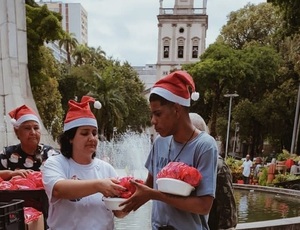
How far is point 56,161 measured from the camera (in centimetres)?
219

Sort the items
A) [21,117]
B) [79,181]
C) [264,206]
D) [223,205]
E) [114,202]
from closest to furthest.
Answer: [114,202] → [79,181] → [223,205] → [21,117] → [264,206]

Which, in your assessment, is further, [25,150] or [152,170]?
[25,150]

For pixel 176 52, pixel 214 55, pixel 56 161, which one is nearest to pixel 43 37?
pixel 214 55

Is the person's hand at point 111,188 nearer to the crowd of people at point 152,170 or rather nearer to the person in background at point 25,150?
the crowd of people at point 152,170

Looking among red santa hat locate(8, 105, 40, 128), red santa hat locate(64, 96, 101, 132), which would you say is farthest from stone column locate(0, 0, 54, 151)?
red santa hat locate(64, 96, 101, 132)

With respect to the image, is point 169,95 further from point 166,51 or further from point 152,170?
point 166,51

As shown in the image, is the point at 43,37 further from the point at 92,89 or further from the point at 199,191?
the point at 199,191

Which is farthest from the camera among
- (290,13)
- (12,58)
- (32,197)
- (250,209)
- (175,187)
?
(290,13)

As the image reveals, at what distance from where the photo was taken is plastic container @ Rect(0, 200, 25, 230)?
1762 mm

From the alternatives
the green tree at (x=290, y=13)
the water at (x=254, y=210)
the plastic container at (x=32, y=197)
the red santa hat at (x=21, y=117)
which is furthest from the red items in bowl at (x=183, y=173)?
the green tree at (x=290, y=13)

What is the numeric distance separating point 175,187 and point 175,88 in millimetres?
496

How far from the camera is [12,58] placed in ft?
36.6

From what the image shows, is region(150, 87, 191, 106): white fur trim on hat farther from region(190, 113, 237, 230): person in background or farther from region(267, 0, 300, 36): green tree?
region(267, 0, 300, 36): green tree

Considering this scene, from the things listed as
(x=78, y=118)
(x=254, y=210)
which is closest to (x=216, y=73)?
(x=254, y=210)
